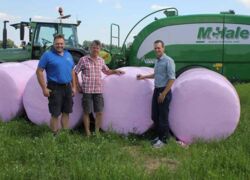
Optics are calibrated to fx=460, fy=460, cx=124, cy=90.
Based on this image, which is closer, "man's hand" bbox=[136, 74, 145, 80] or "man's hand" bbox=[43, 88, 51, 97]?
"man's hand" bbox=[43, 88, 51, 97]

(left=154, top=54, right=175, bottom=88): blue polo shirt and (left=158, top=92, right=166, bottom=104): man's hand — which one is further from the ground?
(left=154, top=54, right=175, bottom=88): blue polo shirt

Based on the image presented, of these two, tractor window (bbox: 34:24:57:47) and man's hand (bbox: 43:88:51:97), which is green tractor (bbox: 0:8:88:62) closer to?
tractor window (bbox: 34:24:57:47)

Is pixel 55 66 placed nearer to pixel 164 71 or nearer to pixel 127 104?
pixel 127 104

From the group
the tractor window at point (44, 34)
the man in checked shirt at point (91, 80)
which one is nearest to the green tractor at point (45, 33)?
the tractor window at point (44, 34)

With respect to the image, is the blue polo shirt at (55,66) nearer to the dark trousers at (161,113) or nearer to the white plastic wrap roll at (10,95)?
the dark trousers at (161,113)

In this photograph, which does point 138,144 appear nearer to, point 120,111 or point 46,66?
point 120,111

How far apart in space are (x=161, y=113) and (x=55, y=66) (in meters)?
1.89

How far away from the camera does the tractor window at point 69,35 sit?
605 inches

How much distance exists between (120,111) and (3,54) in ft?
32.4

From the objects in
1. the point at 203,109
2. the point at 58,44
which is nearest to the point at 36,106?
the point at 58,44

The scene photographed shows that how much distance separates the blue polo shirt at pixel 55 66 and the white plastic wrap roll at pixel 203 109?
1.85 metres

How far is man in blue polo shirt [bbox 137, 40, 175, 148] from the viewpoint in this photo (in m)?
7.40

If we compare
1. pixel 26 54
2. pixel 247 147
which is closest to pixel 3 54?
pixel 26 54

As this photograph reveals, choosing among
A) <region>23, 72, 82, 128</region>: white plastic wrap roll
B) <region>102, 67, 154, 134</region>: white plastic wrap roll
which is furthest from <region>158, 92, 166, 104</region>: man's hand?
<region>23, 72, 82, 128</region>: white plastic wrap roll
